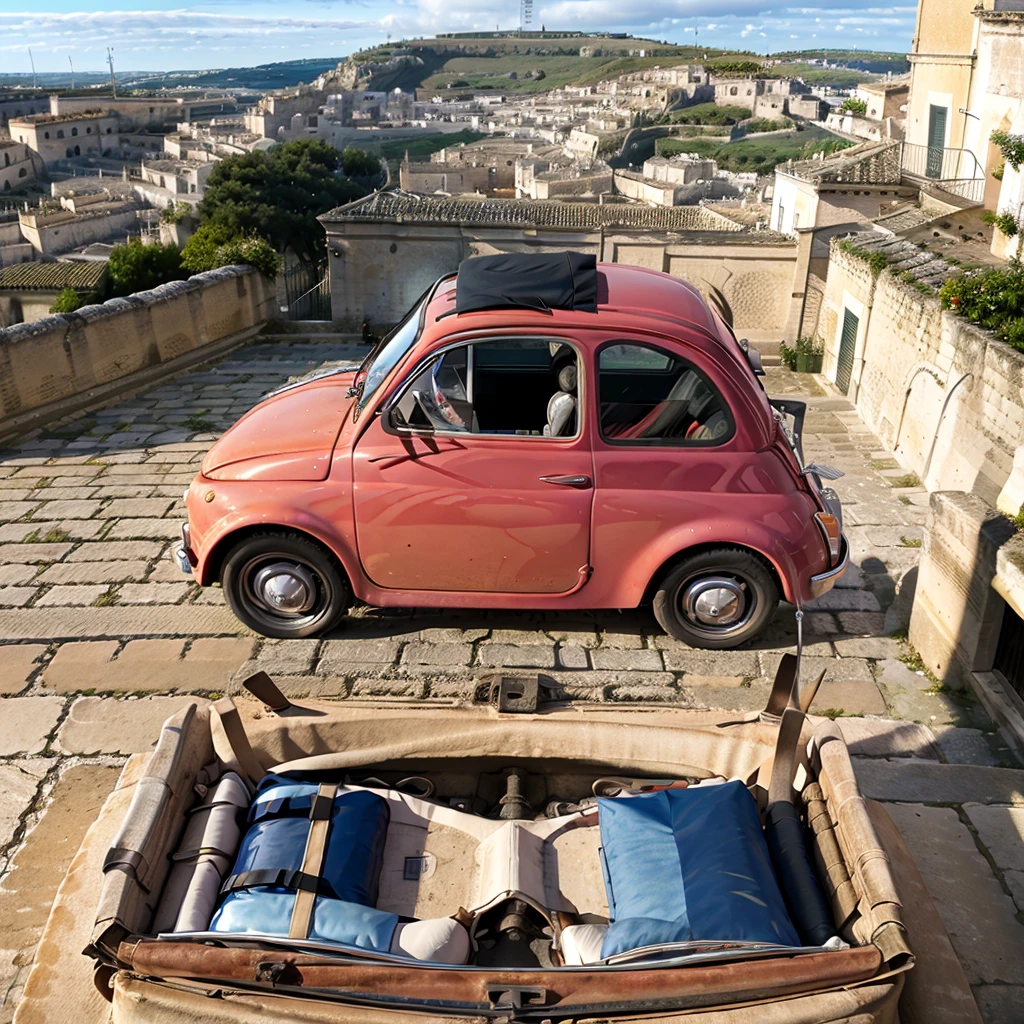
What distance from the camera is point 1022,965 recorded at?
3.42 metres

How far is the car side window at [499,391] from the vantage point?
5.05 m

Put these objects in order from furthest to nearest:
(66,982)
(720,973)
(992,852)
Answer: (992,852) < (66,982) < (720,973)

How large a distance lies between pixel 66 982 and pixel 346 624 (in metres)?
2.99

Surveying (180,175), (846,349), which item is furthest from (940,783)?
(180,175)

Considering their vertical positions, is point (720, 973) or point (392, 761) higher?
point (720, 973)

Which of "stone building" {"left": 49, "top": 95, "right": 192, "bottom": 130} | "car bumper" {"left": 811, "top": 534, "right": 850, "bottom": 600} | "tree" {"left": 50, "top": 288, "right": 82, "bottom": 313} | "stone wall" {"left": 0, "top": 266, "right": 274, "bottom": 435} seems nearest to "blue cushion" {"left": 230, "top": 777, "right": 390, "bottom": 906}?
"car bumper" {"left": 811, "top": 534, "right": 850, "bottom": 600}

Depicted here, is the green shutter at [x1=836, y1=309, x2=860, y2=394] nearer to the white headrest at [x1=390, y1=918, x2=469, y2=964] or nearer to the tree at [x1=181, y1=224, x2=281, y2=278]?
the tree at [x1=181, y1=224, x2=281, y2=278]

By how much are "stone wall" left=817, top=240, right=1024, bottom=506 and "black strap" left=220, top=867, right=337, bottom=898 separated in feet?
21.3

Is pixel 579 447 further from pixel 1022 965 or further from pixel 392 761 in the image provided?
pixel 1022 965

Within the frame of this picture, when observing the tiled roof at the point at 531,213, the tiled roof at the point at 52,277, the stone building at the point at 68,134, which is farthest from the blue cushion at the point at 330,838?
the stone building at the point at 68,134

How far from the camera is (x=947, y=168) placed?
26.4m

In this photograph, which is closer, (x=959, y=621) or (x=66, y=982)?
(x=66, y=982)

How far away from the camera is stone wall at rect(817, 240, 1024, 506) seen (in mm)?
8297

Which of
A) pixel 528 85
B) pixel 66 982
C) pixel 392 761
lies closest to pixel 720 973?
pixel 392 761
